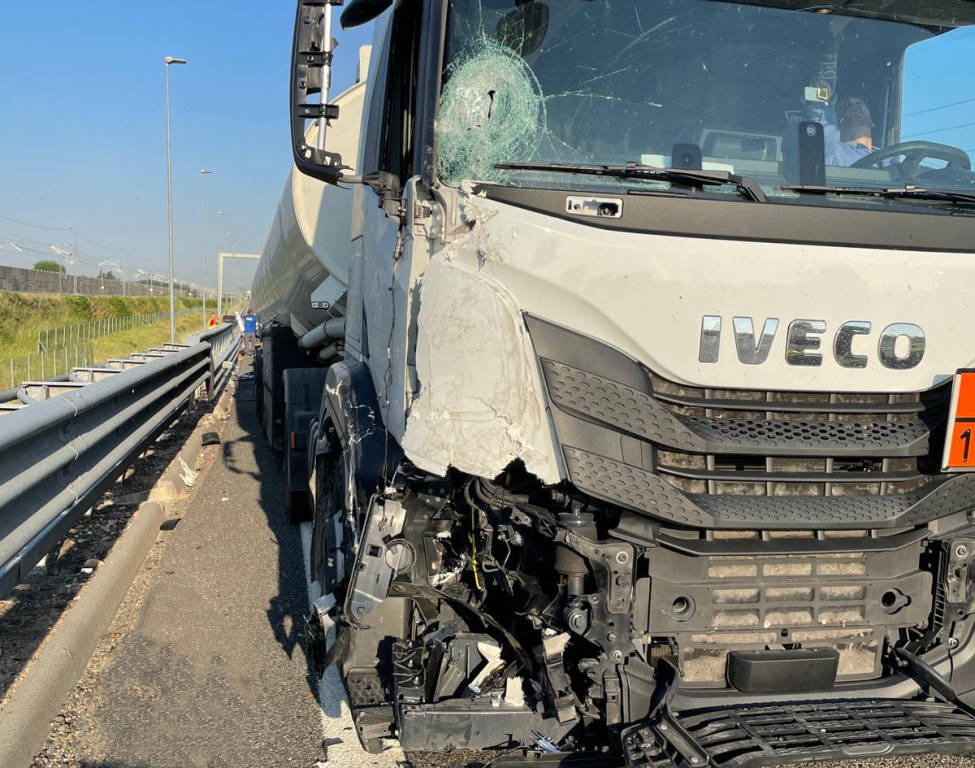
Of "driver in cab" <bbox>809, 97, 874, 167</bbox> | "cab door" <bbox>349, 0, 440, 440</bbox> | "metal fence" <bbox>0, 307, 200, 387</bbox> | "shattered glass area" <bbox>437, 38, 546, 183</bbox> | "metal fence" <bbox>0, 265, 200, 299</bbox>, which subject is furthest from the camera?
"metal fence" <bbox>0, 265, 200, 299</bbox>

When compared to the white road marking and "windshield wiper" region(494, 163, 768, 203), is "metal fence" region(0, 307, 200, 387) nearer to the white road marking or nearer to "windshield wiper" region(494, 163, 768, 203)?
the white road marking

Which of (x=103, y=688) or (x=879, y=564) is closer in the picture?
(x=879, y=564)

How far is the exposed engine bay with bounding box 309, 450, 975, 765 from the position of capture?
2818 mm

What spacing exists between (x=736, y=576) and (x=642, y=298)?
3.36 ft

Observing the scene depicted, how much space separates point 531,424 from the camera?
8.99 ft

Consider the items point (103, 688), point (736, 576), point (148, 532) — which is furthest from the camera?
point (148, 532)

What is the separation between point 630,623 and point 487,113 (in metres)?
1.84

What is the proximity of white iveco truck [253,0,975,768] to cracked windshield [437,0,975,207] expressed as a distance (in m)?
0.01

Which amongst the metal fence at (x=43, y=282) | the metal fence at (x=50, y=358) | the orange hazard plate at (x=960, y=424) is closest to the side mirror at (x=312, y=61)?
the orange hazard plate at (x=960, y=424)

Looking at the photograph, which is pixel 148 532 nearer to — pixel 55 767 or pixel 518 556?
pixel 55 767

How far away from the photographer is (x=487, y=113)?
300cm

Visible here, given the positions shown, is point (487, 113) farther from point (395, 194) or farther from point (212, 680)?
point (212, 680)

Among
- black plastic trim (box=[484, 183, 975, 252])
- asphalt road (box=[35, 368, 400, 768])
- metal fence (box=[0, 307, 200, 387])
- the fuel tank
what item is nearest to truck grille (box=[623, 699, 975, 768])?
asphalt road (box=[35, 368, 400, 768])

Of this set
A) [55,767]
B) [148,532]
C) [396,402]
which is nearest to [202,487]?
[148,532]
